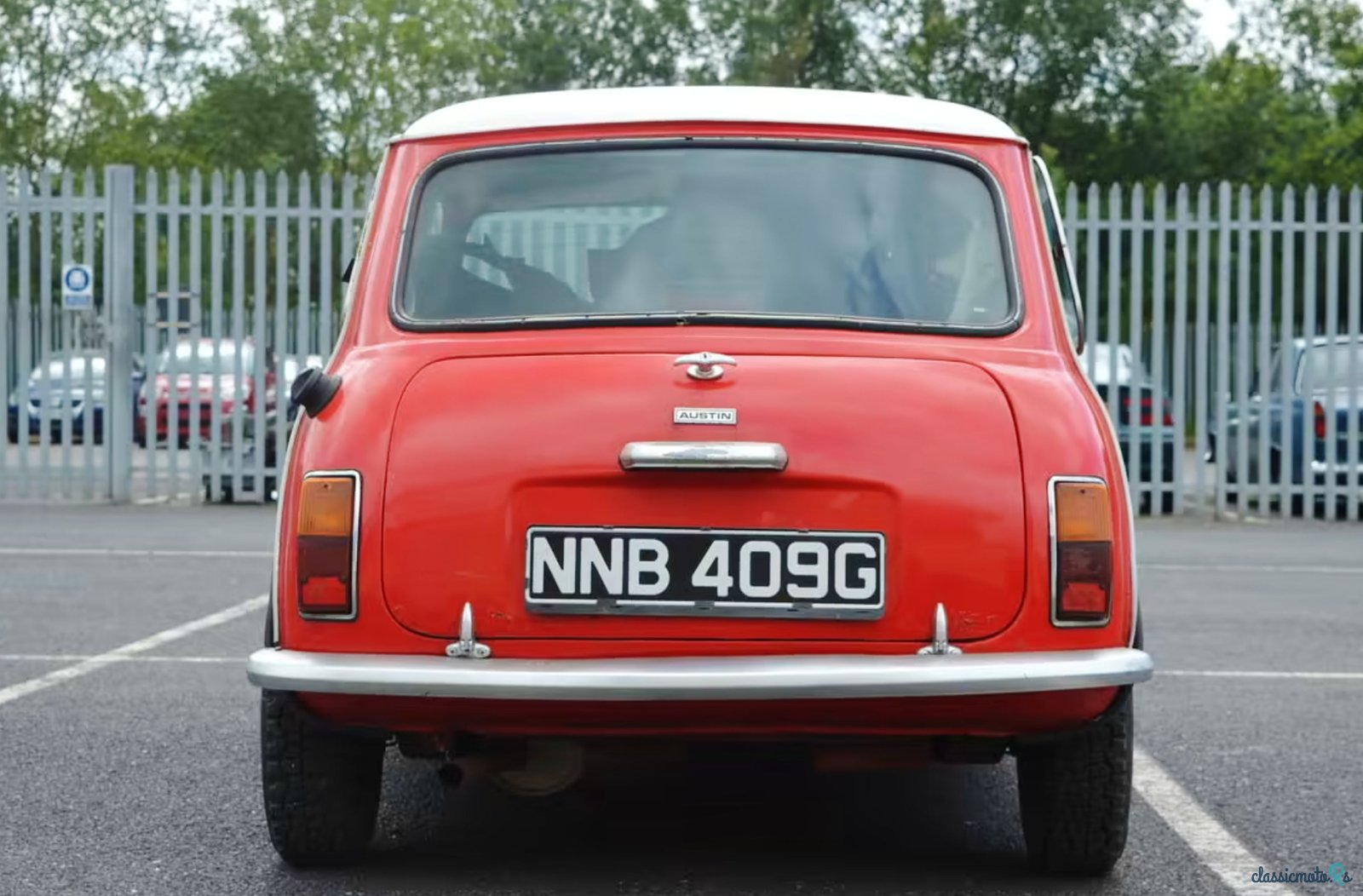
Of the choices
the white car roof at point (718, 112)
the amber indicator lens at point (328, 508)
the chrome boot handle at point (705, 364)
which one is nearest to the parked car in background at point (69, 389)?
the white car roof at point (718, 112)

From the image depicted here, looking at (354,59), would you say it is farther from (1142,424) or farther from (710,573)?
(710,573)

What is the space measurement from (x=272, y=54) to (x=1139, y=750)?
40.5m

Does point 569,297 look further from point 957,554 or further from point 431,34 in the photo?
point 431,34

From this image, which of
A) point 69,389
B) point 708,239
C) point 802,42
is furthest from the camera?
point 802,42

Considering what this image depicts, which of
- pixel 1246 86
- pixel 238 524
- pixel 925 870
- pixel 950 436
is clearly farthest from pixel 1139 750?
pixel 1246 86

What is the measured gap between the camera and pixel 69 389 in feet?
52.5

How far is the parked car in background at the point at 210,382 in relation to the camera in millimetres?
15805

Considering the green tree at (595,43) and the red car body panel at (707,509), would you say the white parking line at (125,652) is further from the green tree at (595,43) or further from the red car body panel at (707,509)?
the green tree at (595,43)

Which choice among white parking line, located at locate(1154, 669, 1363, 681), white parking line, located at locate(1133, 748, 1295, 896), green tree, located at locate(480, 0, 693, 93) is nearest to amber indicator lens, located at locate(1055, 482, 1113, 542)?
white parking line, located at locate(1133, 748, 1295, 896)

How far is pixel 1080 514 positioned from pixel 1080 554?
8cm

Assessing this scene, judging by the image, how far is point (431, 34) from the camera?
145 feet

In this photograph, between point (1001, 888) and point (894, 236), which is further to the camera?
point (894, 236)

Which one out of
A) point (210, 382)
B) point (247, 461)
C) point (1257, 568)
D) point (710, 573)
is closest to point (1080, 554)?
point (710, 573)

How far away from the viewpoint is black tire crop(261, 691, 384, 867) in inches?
169
